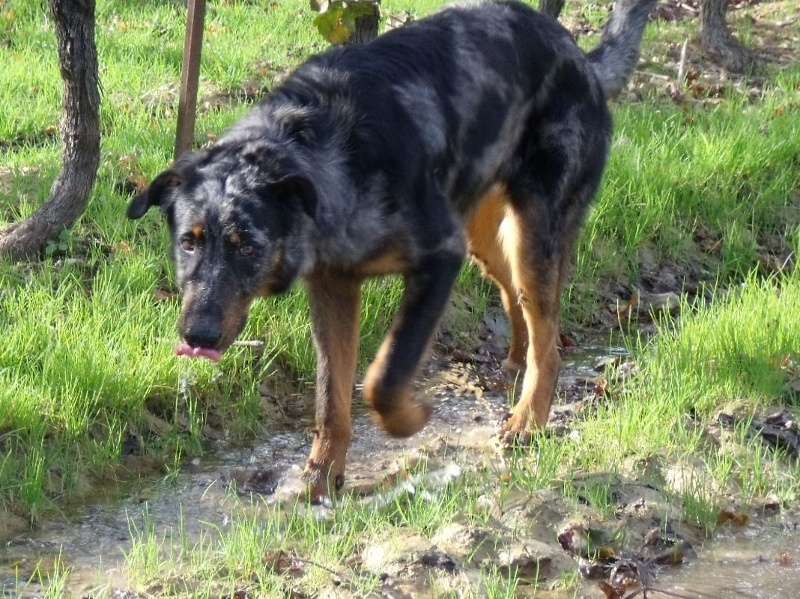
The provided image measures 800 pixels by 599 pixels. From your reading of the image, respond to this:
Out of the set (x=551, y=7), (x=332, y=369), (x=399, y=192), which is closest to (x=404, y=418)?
(x=332, y=369)

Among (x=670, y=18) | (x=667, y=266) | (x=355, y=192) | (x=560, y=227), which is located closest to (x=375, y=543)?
(x=355, y=192)

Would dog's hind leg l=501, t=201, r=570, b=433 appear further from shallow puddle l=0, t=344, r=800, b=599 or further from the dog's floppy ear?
the dog's floppy ear

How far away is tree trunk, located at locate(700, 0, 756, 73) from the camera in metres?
11.0

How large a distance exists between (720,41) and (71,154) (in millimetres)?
7401

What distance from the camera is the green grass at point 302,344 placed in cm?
433

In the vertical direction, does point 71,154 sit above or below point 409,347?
above

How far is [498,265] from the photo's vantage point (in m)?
6.11

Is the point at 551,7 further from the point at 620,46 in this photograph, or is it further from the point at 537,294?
the point at 537,294

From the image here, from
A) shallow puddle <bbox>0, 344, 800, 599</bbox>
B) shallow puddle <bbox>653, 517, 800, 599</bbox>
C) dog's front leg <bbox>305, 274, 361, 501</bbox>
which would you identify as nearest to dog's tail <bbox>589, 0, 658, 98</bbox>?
shallow puddle <bbox>0, 344, 800, 599</bbox>

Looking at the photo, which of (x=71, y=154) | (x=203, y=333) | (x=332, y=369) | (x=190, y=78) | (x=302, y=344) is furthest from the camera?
(x=190, y=78)

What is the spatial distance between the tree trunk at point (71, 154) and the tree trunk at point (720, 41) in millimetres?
7089

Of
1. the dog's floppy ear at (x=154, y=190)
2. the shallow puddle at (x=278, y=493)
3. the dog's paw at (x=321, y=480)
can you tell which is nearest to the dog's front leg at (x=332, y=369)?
the dog's paw at (x=321, y=480)

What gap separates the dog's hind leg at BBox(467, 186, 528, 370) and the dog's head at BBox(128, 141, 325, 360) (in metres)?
1.81

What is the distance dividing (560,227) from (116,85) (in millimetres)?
4262
